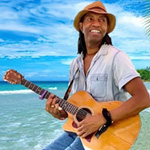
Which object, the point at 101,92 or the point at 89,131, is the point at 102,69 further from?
the point at 89,131

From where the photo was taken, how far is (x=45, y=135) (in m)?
6.19

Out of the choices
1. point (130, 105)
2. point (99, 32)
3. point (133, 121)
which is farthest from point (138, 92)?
point (99, 32)

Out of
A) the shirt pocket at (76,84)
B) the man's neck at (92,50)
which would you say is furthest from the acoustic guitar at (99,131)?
the man's neck at (92,50)

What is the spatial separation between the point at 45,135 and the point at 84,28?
4.69 m

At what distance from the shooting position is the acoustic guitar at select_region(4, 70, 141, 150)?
1.65 metres

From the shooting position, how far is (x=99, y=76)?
69.7 inches

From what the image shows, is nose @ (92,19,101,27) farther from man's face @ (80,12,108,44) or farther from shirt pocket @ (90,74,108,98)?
shirt pocket @ (90,74,108,98)

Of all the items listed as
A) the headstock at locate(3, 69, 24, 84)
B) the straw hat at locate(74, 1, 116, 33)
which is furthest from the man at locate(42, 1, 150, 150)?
the headstock at locate(3, 69, 24, 84)

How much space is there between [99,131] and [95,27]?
0.71m

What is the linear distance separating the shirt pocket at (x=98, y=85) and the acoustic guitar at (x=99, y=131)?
52 millimetres

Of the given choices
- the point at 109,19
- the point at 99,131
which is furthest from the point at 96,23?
the point at 99,131

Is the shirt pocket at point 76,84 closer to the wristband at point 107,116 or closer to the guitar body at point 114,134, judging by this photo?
the guitar body at point 114,134

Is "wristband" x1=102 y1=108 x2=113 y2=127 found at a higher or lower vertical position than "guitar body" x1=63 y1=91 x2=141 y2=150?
higher

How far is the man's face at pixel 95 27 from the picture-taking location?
1.84 m
